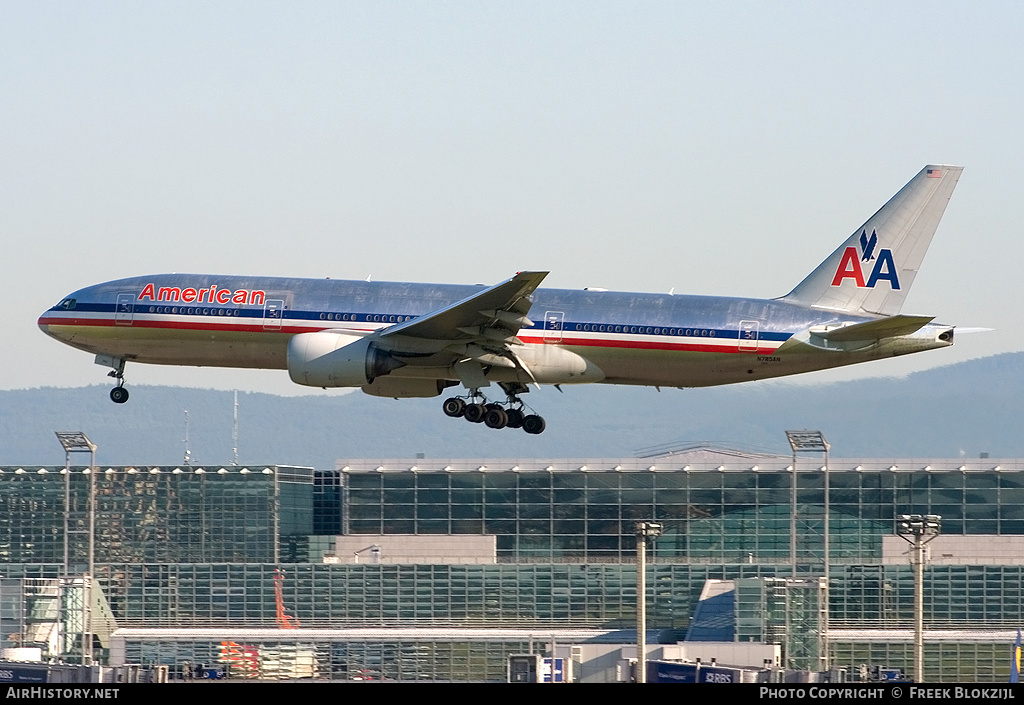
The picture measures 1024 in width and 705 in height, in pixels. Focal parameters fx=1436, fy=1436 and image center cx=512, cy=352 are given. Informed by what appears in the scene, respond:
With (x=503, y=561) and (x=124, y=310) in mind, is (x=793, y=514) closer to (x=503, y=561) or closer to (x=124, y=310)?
(x=503, y=561)

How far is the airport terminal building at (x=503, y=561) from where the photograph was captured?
70.0 metres

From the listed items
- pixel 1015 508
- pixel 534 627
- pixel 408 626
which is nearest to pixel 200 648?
pixel 408 626

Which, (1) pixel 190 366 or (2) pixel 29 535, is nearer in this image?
(1) pixel 190 366

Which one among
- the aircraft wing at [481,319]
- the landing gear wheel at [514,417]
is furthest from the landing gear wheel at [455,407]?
the aircraft wing at [481,319]

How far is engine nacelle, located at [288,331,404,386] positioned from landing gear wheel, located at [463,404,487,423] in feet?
12.7

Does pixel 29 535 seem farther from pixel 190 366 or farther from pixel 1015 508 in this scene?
pixel 1015 508

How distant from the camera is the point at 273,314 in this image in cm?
5019

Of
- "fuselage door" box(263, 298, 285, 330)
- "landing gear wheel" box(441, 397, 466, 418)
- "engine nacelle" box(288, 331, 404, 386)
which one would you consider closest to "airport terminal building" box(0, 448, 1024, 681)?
"landing gear wheel" box(441, 397, 466, 418)

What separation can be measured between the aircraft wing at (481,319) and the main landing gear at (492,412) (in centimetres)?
267

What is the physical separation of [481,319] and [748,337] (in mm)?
9011

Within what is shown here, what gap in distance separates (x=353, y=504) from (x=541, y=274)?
48.6m

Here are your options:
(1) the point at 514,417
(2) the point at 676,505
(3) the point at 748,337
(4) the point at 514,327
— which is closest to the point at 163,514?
(2) the point at 676,505

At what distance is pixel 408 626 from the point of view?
7631cm
